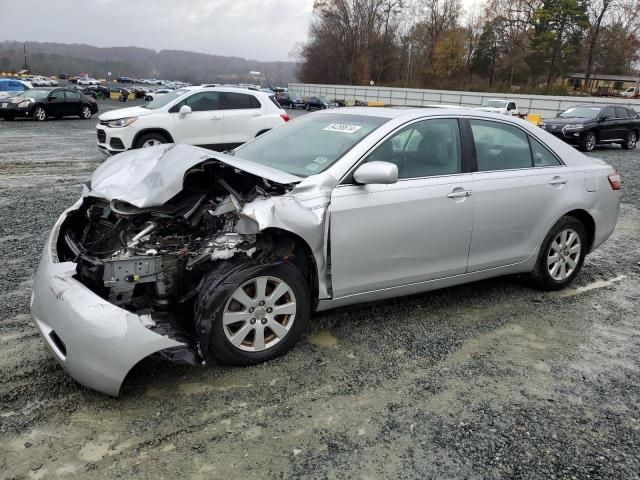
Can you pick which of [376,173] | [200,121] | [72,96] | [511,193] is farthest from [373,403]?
[72,96]

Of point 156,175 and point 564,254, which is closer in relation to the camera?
point 156,175

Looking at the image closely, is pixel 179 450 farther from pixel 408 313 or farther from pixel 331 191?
pixel 408 313

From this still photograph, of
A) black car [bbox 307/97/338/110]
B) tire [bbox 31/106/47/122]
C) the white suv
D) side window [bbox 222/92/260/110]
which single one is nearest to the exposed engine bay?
the white suv

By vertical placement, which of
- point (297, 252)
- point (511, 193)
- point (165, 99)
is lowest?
point (297, 252)

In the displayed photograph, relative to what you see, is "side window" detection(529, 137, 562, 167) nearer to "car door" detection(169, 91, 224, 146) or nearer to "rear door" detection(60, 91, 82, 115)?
"car door" detection(169, 91, 224, 146)

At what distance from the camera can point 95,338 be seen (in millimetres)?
2684

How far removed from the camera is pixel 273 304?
3242 mm

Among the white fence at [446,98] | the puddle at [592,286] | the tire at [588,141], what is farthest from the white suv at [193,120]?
the white fence at [446,98]

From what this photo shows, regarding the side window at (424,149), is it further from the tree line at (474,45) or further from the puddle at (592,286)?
the tree line at (474,45)

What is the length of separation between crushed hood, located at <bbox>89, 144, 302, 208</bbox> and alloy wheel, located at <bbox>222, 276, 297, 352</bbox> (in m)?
0.67

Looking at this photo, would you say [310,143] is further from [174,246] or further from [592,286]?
[592,286]

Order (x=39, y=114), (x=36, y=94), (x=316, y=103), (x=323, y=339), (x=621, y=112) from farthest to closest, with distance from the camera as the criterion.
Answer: (x=316, y=103) → (x=39, y=114) → (x=36, y=94) → (x=621, y=112) → (x=323, y=339)

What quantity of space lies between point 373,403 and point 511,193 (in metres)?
2.15

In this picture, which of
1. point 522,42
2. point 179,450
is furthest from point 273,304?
point 522,42
